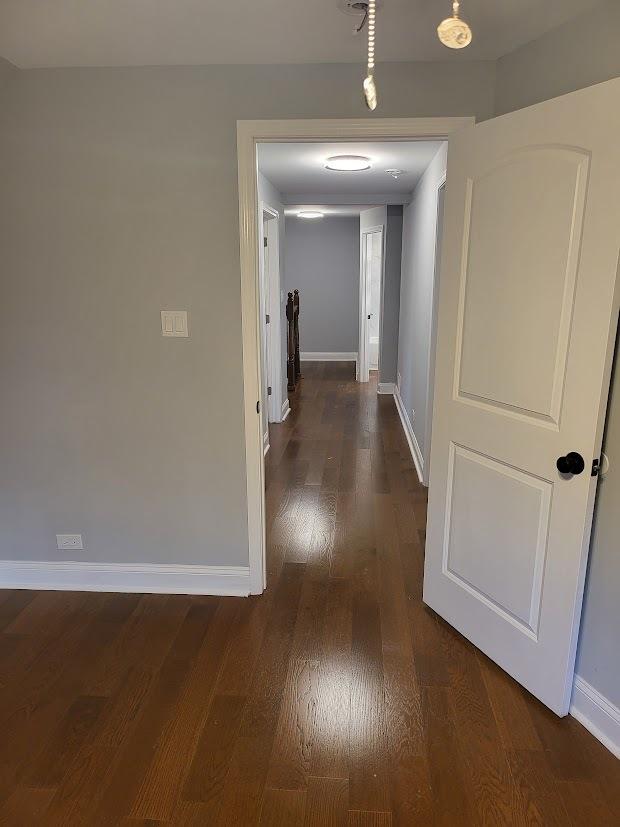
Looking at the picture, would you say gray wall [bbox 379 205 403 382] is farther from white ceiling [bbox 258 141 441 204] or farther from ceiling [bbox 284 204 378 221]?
white ceiling [bbox 258 141 441 204]

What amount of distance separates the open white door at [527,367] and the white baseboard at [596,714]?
6cm

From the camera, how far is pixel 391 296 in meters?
6.84

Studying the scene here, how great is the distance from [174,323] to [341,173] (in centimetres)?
281

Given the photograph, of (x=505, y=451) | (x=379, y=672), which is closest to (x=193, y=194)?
(x=505, y=451)

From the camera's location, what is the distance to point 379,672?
220 cm

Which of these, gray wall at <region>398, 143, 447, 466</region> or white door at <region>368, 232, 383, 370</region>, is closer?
gray wall at <region>398, 143, 447, 466</region>

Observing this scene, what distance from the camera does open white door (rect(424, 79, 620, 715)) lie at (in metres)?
1.69

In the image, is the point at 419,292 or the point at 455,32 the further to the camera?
the point at 419,292

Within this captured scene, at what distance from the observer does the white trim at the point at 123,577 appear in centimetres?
274

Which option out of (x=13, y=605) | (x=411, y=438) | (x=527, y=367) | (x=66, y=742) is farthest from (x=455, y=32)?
(x=411, y=438)

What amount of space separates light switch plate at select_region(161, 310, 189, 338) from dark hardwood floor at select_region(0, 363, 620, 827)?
4.22 feet

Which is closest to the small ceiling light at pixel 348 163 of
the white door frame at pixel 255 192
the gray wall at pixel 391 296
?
the white door frame at pixel 255 192

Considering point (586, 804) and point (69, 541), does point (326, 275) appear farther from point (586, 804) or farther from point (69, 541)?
point (586, 804)

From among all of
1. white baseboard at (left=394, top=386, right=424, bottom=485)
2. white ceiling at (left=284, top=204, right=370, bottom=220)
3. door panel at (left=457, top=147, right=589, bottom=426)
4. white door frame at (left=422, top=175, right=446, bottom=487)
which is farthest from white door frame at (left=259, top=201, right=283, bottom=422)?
door panel at (left=457, top=147, right=589, bottom=426)
